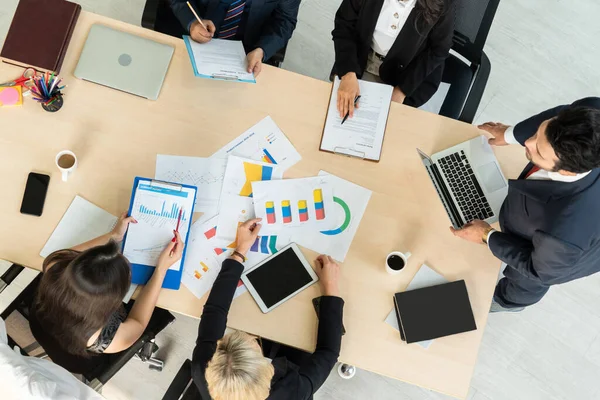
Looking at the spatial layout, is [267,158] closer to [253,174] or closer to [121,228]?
[253,174]

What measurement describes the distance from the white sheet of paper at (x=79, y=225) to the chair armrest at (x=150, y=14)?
2.42 ft

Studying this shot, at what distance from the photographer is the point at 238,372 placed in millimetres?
1288

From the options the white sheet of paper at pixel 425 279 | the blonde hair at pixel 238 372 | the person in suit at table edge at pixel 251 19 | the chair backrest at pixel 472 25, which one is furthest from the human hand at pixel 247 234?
the chair backrest at pixel 472 25

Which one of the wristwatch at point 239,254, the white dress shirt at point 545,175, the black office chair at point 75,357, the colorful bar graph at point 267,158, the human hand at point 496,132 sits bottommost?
the black office chair at point 75,357

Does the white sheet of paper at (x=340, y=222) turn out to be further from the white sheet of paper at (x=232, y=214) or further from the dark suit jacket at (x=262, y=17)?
the dark suit jacket at (x=262, y=17)

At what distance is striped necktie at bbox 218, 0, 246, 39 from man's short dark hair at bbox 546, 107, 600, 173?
1.31 meters

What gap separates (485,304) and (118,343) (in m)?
1.24

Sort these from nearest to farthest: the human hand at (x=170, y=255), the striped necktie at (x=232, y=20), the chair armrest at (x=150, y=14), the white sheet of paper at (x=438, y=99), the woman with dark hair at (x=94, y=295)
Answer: the woman with dark hair at (x=94, y=295) < the human hand at (x=170, y=255) < the chair armrest at (x=150, y=14) < the striped necktie at (x=232, y=20) < the white sheet of paper at (x=438, y=99)

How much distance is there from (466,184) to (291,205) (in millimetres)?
634

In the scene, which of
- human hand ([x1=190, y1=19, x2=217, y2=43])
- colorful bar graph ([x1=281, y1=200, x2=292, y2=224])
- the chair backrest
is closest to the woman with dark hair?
colorful bar graph ([x1=281, y1=200, x2=292, y2=224])

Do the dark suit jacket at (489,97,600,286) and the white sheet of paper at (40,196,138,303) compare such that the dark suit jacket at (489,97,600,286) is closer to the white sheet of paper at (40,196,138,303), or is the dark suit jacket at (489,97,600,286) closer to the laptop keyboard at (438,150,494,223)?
the laptop keyboard at (438,150,494,223)

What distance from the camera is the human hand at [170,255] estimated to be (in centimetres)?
158

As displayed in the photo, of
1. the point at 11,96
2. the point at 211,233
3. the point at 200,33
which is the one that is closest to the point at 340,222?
the point at 211,233

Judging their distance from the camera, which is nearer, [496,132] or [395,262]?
[395,262]
